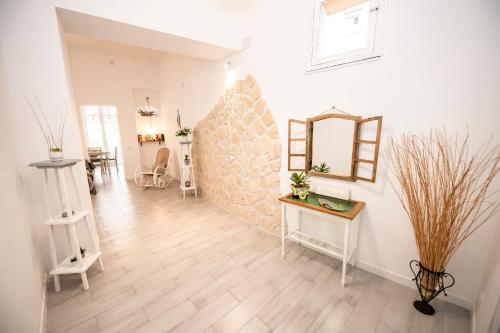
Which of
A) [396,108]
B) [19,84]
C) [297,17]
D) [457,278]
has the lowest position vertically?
[457,278]

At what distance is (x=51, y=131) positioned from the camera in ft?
6.60

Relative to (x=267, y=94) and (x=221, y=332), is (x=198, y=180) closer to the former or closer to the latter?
(x=267, y=94)

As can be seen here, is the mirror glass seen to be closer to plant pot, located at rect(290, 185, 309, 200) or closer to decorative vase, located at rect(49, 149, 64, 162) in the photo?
plant pot, located at rect(290, 185, 309, 200)

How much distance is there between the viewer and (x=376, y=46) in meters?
1.84

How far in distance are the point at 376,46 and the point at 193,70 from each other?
3.57 m

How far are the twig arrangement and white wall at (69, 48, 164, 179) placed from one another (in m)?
4.15

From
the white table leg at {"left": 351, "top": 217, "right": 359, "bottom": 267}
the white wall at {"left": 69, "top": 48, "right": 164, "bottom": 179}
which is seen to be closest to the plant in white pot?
the white table leg at {"left": 351, "top": 217, "right": 359, "bottom": 267}

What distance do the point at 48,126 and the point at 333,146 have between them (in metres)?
2.86

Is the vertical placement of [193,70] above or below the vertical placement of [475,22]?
above

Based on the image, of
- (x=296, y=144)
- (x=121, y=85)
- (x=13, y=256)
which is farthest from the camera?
(x=121, y=85)

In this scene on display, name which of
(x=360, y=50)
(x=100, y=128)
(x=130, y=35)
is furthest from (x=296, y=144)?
(x=100, y=128)

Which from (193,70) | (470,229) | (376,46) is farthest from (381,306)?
(193,70)

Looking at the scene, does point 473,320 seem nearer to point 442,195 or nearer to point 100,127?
point 442,195

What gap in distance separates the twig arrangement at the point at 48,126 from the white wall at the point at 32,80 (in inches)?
1.3
